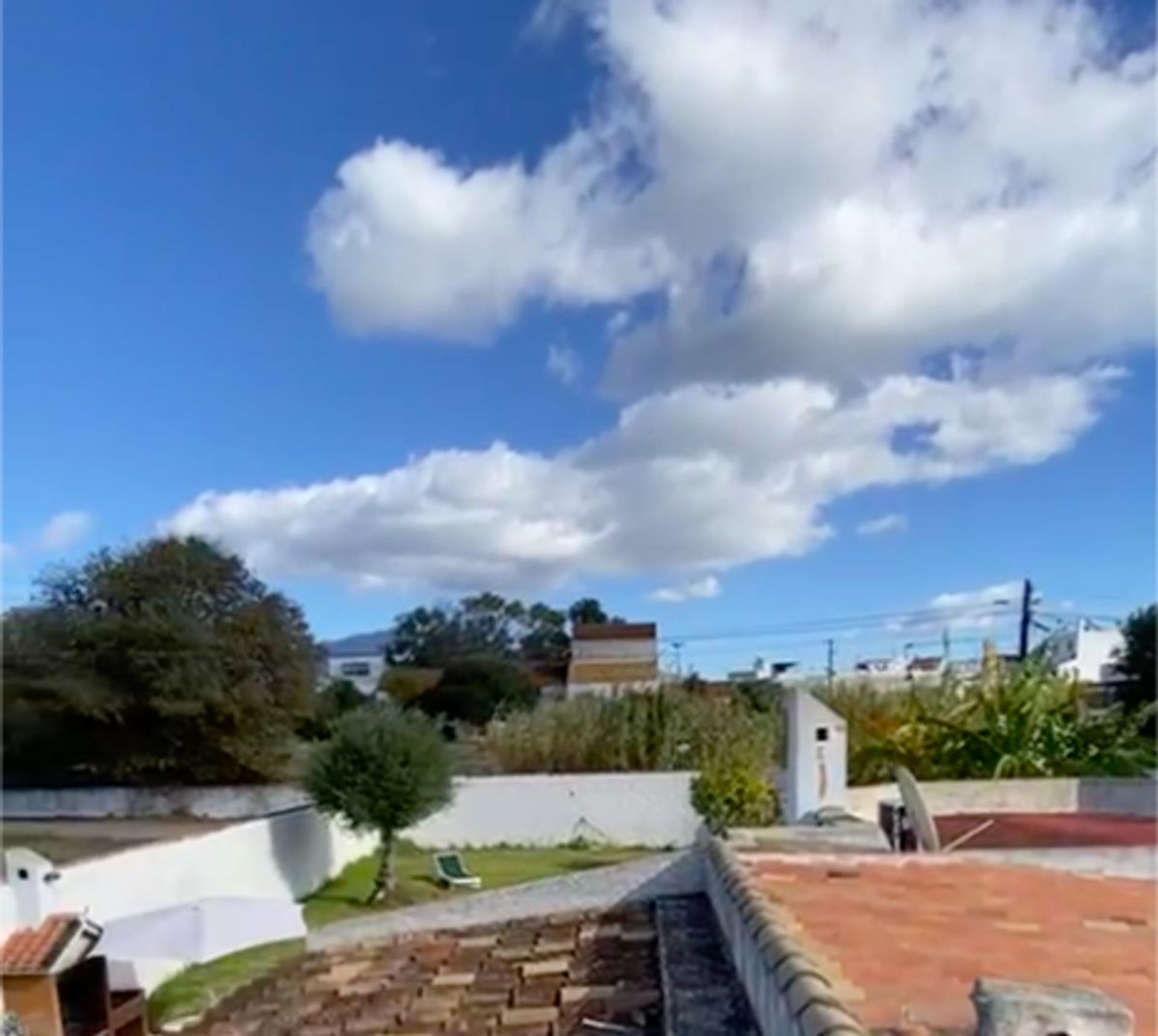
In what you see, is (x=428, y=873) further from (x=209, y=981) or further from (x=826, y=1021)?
(x=826, y=1021)

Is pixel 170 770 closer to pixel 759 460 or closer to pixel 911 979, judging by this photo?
pixel 759 460

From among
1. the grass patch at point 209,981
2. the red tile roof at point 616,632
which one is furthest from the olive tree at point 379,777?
the red tile roof at point 616,632

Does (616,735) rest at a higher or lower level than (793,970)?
higher

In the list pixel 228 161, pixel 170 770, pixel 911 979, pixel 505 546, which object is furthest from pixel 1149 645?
pixel 911 979

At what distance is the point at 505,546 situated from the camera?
86.8 ft

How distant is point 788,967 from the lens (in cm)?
407

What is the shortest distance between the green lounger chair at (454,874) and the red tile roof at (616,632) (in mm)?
32095

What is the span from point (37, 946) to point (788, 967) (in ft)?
14.8

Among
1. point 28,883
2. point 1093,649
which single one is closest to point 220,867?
point 28,883

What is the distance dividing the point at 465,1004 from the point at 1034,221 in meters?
6.43

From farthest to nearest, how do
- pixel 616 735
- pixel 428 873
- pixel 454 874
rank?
pixel 616 735 < pixel 428 873 < pixel 454 874

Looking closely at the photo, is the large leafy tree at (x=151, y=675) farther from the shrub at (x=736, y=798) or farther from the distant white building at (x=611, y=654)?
the distant white building at (x=611, y=654)

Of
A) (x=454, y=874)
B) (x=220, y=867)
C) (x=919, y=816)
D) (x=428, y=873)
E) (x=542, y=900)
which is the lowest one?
(x=428, y=873)

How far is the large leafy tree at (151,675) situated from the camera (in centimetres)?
2378
